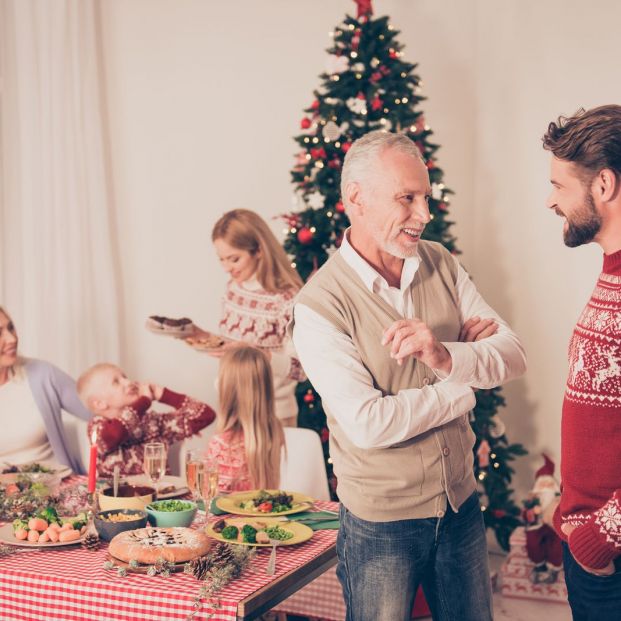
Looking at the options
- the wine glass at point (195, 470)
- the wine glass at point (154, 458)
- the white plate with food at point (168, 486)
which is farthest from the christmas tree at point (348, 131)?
the wine glass at point (195, 470)

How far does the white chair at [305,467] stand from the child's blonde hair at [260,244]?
2.80 feet

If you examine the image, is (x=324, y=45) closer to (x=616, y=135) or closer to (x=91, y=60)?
(x=91, y=60)

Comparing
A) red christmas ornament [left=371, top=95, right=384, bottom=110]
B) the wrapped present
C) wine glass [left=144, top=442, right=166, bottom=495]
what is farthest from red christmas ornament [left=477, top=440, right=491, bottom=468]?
wine glass [left=144, top=442, right=166, bottom=495]

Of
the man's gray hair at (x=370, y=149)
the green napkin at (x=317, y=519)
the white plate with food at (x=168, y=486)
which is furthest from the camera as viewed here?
the white plate with food at (x=168, y=486)

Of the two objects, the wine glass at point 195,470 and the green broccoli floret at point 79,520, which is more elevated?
the wine glass at point 195,470

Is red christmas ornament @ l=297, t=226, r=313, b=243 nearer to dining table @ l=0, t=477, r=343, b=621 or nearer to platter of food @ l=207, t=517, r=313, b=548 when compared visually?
platter of food @ l=207, t=517, r=313, b=548

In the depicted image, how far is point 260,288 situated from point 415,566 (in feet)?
6.93

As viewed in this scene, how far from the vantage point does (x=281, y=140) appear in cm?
518

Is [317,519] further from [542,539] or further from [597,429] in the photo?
[542,539]

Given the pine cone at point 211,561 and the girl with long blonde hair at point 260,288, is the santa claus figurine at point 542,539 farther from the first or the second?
the pine cone at point 211,561

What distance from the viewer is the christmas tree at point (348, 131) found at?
14.1 ft

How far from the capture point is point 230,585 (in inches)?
77.8

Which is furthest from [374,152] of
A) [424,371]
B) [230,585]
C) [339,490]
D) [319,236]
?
[319,236]

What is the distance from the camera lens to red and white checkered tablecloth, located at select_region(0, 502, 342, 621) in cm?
191
